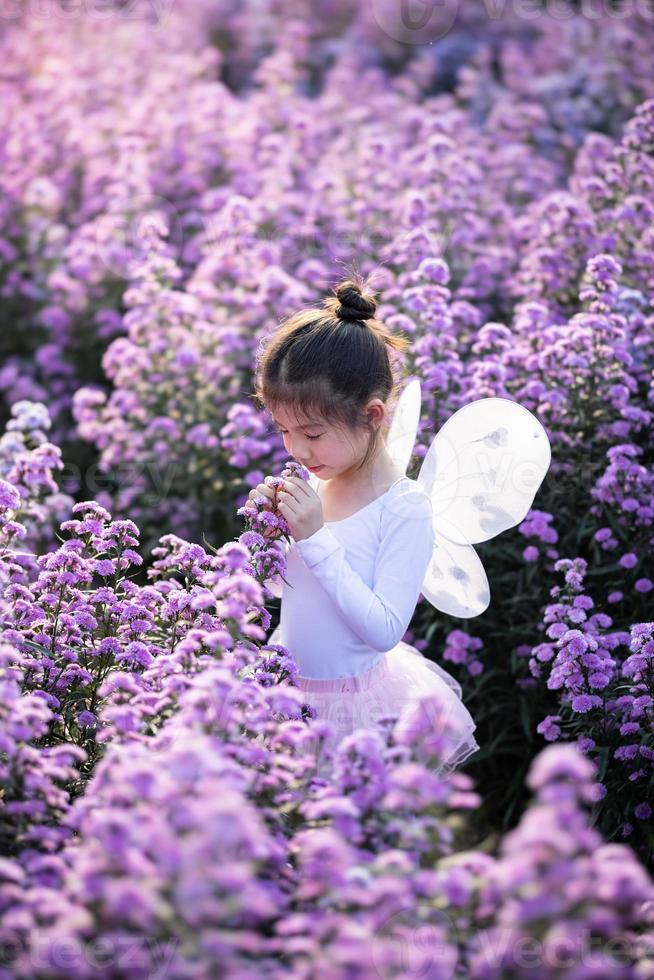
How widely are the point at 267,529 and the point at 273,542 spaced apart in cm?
5

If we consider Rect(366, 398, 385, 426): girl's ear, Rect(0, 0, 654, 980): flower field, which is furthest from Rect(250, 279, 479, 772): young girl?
Rect(0, 0, 654, 980): flower field

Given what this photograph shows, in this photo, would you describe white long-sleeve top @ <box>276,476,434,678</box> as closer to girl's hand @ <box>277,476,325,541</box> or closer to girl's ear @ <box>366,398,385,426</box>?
girl's hand @ <box>277,476,325,541</box>

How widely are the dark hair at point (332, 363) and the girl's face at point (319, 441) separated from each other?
0.02 metres

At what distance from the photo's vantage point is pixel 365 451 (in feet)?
10.2

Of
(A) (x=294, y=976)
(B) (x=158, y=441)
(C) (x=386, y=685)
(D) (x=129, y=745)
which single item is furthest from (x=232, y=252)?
(A) (x=294, y=976)

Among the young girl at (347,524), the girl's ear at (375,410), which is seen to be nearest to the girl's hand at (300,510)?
the young girl at (347,524)

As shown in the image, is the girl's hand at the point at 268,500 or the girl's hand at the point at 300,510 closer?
the girl's hand at the point at 300,510

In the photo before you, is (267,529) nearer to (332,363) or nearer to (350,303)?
(332,363)

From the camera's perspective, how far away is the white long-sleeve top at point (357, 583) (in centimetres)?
289

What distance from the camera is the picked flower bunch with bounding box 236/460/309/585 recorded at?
9.62 ft

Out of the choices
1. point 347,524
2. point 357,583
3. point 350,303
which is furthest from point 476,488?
point 350,303

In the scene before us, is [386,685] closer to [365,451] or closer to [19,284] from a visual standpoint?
[365,451]

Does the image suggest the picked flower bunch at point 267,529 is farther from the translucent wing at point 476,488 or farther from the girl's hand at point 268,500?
the translucent wing at point 476,488

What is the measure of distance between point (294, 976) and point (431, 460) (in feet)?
6.19
